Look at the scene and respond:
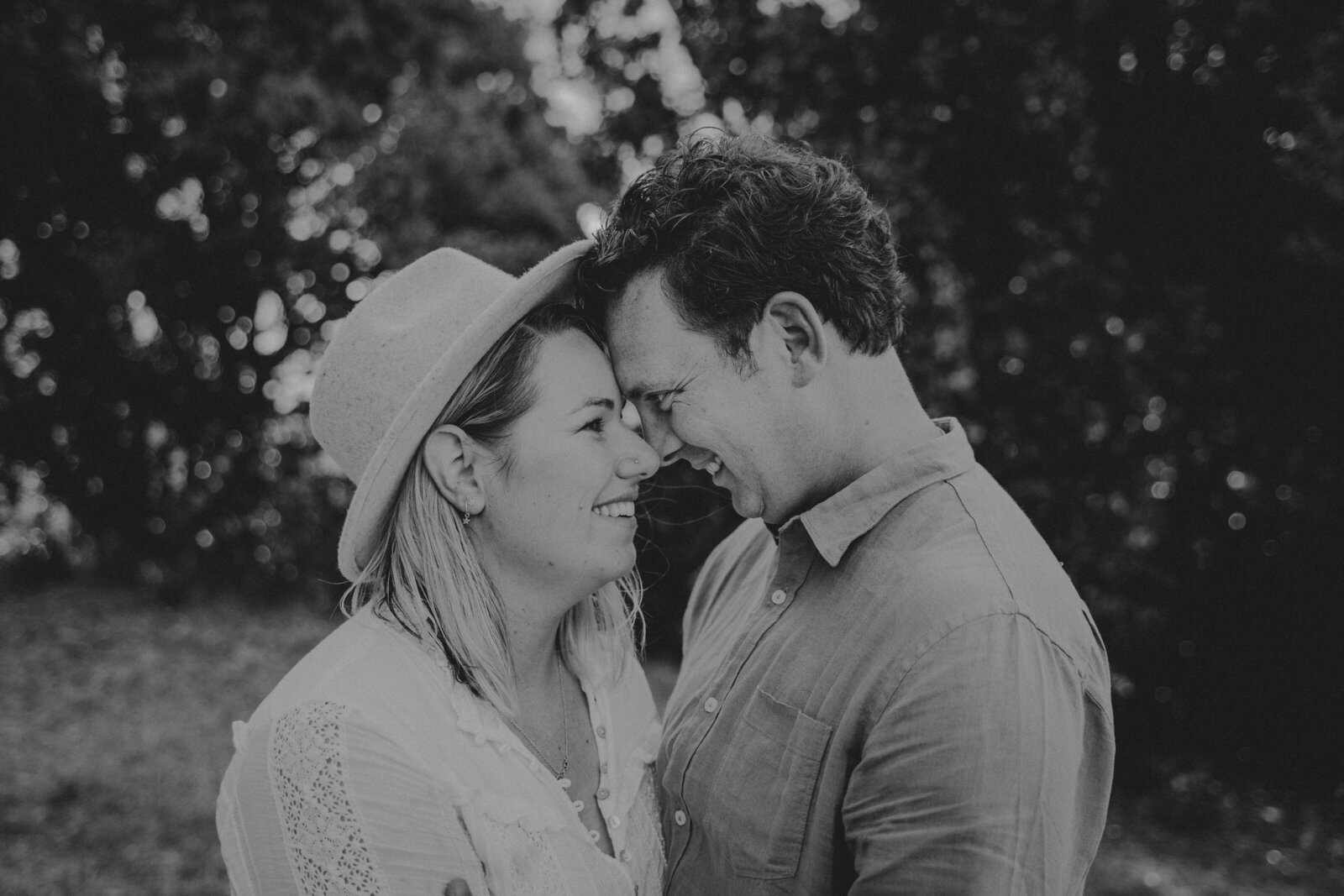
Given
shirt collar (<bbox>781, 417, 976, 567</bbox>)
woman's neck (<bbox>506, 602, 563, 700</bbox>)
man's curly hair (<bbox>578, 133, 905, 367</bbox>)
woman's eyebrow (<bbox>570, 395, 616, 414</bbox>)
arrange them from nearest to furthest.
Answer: shirt collar (<bbox>781, 417, 976, 567</bbox>)
man's curly hair (<bbox>578, 133, 905, 367</bbox>)
woman's eyebrow (<bbox>570, 395, 616, 414</bbox>)
woman's neck (<bbox>506, 602, 563, 700</bbox>)

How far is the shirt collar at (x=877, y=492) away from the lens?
6.56 ft

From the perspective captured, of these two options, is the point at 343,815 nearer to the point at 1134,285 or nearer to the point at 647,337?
the point at 647,337

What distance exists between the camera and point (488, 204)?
8883mm

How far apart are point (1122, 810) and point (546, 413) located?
5.21 m

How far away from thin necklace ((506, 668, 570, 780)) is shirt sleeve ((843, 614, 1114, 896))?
853 millimetres

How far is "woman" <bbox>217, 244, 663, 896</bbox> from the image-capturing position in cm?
180

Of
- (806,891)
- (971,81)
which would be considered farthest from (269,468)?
(806,891)

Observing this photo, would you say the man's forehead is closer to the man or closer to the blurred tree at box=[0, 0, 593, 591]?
the man

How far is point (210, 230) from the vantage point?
8227 millimetres

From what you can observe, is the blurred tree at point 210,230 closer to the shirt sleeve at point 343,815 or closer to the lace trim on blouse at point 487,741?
the lace trim on blouse at point 487,741

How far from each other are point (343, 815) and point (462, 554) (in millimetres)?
651

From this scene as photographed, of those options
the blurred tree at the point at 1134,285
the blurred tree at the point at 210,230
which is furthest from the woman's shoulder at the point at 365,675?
the blurred tree at the point at 210,230

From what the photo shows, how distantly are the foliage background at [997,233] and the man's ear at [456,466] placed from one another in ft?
7.24

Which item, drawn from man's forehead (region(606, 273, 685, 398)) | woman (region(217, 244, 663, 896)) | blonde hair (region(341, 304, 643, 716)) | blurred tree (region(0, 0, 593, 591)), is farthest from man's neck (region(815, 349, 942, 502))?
blurred tree (region(0, 0, 593, 591))
